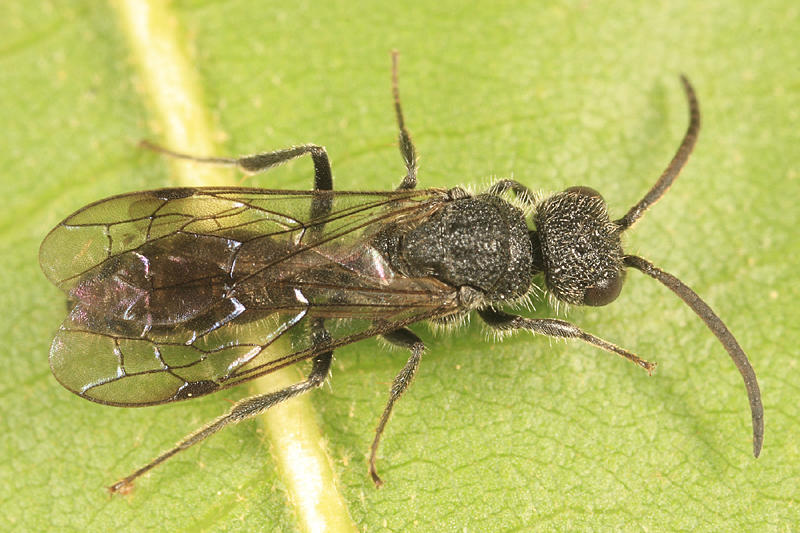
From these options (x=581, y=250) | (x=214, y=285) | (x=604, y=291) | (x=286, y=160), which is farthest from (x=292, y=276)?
(x=604, y=291)

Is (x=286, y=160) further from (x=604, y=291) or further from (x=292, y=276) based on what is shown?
(x=604, y=291)

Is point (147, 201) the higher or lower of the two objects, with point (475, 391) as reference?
higher

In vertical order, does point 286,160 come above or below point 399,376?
above

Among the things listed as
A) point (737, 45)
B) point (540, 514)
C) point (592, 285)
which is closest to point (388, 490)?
point (540, 514)

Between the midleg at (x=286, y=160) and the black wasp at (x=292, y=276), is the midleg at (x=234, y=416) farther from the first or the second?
the midleg at (x=286, y=160)

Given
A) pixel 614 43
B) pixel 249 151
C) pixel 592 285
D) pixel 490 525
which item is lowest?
pixel 490 525

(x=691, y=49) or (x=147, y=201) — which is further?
(x=691, y=49)

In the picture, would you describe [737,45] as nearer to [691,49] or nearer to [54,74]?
[691,49]
